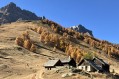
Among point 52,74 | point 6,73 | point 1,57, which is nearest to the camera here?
point 52,74

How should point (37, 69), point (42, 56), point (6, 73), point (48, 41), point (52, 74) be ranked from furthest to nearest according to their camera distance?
point (48, 41) → point (42, 56) → point (37, 69) → point (6, 73) → point (52, 74)

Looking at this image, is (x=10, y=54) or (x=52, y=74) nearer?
(x=52, y=74)

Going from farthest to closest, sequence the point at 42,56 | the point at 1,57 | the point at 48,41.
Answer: the point at 48,41 < the point at 42,56 < the point at 1,57

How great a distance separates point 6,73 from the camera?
4055 inches

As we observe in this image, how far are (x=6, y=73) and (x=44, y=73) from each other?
44.3 ft

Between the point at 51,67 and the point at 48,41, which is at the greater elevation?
the point at 48,41

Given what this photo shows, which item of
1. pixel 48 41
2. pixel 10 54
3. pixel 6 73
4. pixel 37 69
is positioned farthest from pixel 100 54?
pixel 6 73

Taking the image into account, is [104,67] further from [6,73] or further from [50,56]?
[50,56]

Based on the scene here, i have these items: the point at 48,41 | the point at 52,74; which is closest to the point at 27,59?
the point at 52,74

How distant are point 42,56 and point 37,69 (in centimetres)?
3641

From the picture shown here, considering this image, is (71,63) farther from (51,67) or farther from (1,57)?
(1,57)

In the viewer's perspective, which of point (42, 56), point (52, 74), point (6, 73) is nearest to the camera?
point (52, 74)

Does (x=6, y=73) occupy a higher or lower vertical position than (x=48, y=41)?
lower

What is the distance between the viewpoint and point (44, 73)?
97.8 m
